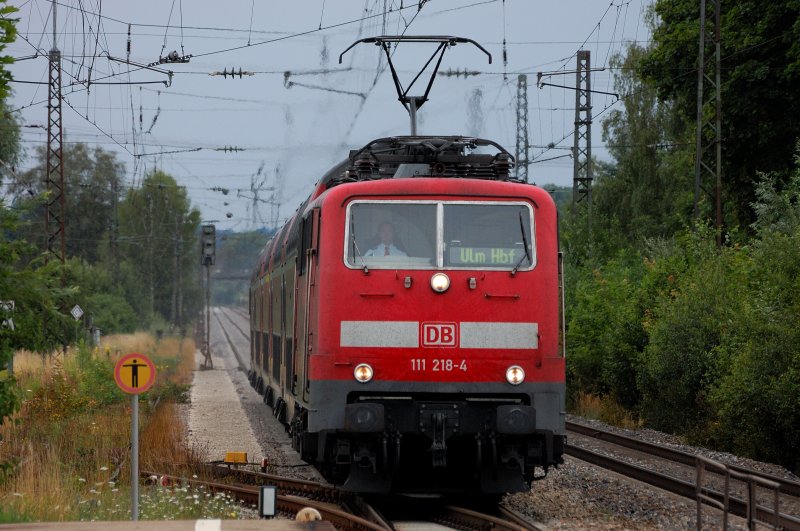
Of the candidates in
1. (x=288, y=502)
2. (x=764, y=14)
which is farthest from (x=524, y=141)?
(x=288, y=502)

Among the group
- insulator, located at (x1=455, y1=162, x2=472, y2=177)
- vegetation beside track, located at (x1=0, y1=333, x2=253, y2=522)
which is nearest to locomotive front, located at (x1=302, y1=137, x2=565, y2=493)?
insulator, located at (x1=455, y1=162, x2=472, y2=177)

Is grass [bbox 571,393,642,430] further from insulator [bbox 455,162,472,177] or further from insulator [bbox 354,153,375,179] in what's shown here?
insulator [bbox 354,153,375,179]

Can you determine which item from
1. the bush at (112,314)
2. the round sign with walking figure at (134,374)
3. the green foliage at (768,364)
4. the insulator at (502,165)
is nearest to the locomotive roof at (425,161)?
the insulator at (502,165)

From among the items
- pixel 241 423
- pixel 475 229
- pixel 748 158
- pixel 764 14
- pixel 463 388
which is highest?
pixel 764 14

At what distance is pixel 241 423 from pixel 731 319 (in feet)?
32.1

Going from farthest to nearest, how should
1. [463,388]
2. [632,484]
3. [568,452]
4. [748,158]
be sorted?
1. [748,158]
2. [568,452]
3. [632,484]
4. [463,388]

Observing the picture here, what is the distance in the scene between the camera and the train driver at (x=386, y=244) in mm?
11406

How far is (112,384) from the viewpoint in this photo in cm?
2822

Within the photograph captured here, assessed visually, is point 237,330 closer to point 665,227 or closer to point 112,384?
point 665,227

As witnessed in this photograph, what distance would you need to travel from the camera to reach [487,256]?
37.6ft

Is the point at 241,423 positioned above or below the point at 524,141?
below

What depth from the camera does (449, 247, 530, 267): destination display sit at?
11.4 metres

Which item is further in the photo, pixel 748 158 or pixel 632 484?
pixel 748 158

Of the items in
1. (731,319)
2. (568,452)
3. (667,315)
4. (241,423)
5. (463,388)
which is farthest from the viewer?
(241,423)
